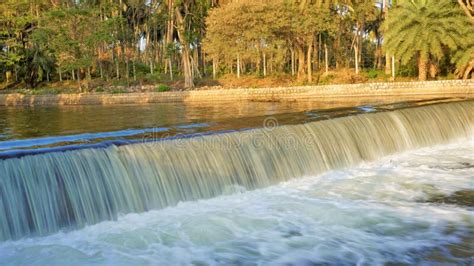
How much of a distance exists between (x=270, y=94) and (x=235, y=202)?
17821mm

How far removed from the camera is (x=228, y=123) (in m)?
12.6

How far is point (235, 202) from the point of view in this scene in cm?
862

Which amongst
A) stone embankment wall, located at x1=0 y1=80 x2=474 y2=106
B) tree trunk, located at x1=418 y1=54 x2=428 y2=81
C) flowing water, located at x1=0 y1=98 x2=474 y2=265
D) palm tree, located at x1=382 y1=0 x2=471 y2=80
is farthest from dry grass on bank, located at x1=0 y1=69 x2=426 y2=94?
flowing water, located at x1=0 y1=98 x2=474 y2=265

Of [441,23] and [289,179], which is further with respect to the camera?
[441,23]

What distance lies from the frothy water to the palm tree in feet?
58.4

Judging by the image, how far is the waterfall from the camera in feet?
23.7

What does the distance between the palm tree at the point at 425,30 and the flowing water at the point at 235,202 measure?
16.0 metres

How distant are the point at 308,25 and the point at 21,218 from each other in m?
24.8

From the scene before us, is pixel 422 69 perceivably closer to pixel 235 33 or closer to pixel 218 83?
pixel 235 33

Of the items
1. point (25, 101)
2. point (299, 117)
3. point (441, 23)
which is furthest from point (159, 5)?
point (299, 117)

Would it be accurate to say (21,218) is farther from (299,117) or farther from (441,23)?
(441,23)

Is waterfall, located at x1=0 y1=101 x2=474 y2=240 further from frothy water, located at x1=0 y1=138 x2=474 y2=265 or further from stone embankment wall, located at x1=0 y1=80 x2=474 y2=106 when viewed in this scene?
stone embankment wall, located at x1=0 y1=80 x2=474 y2=106

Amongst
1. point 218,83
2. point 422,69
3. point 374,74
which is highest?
point 422,69

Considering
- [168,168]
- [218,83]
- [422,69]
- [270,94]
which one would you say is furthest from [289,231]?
[218,83]
